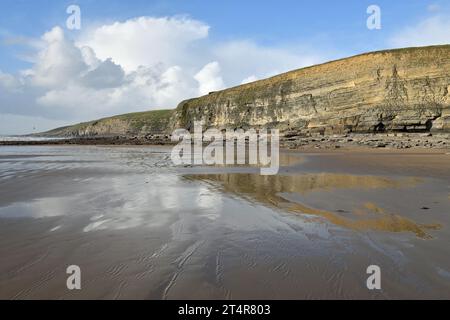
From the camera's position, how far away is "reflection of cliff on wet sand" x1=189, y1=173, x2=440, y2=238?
534 centimetres

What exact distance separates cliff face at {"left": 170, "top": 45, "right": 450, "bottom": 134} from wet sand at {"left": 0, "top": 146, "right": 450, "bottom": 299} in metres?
29.5

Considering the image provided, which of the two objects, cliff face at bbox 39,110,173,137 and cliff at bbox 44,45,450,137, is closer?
cliff at bbox 44,45,450,137

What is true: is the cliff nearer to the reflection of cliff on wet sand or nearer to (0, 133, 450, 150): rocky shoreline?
(0, 133, 450, 150): rocky shoreline

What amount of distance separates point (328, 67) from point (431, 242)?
44.6 metres

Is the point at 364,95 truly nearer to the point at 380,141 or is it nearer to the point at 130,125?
the point at 380,141

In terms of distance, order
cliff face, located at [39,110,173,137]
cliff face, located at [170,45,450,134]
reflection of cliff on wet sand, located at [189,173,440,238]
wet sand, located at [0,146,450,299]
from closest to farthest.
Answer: wet sand, located at [0,146,450,299], reflection of cliff on wet sand, located at [189,173,440,238], cliff face, located at [170,45,450,134], cliff face, located at [39,110,173,137]

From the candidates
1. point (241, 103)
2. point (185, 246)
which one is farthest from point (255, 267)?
point (241, 103)

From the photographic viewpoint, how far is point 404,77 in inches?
1430

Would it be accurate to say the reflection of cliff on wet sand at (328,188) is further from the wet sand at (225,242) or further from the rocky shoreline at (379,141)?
the rocky shoreline at (379,141)

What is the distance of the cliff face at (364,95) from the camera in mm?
33750

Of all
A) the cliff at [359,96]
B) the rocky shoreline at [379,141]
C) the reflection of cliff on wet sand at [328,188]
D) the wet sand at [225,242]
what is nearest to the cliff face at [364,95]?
the cliff at [359,96]

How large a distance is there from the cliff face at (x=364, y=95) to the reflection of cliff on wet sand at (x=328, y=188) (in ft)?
89.0

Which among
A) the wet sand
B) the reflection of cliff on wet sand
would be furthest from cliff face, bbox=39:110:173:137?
the wet sand

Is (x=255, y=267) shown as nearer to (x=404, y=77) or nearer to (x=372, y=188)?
(x=372, y=188)
